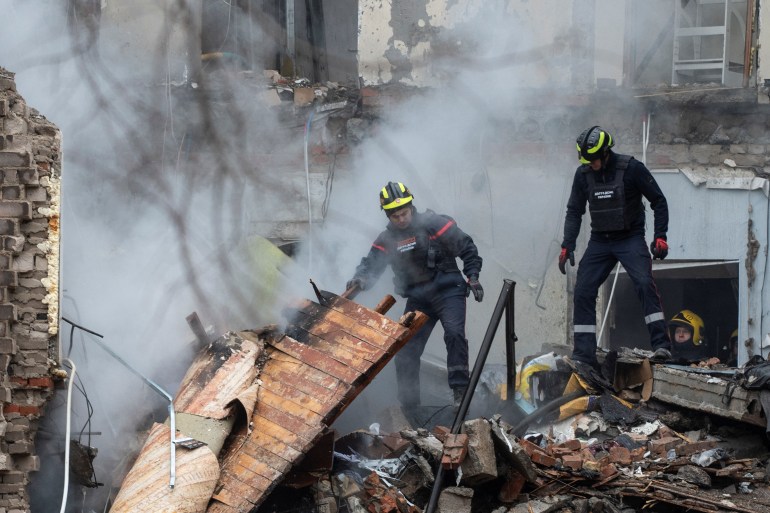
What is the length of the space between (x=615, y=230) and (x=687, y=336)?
2.74 metres

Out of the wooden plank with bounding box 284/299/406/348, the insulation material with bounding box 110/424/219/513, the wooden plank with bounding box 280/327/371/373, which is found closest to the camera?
the insulation material with bounding box 110/424/219/513

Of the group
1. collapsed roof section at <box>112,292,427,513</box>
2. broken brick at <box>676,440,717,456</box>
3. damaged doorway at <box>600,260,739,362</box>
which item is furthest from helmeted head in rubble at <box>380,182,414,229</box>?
damaged doorway at <box>600,260,739,362</box>

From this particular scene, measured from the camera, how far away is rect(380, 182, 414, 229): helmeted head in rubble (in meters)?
8.72

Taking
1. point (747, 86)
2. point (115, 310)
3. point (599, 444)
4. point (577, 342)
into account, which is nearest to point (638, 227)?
point (577, 342)

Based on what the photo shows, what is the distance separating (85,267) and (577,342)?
151 inches

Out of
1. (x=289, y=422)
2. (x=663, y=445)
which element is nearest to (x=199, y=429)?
(x=289, y=422)

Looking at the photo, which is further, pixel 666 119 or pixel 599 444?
pixel 666 119

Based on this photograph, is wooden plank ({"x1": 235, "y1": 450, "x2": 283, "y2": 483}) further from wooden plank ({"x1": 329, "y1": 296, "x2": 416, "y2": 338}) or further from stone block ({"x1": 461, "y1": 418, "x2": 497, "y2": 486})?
wooden plank ({"x1": 329, "y1": 296, "x2": 416, "y2": 338})

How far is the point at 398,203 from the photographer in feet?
28.6

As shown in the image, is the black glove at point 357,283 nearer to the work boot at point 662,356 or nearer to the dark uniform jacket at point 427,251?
the dark uniform jacket at point 427,251

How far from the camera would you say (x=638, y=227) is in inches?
344

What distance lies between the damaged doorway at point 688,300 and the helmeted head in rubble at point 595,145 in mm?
3293

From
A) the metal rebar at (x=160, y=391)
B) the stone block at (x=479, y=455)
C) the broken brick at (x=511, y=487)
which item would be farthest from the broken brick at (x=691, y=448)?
the metal rebar at (x=160, y=391)

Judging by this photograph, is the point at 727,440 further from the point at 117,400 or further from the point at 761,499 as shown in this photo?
the point at 117,400
